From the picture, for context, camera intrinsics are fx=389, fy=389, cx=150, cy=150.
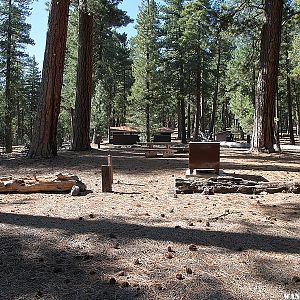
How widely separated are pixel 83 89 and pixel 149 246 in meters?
14.5

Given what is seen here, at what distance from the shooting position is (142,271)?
3.94 meters

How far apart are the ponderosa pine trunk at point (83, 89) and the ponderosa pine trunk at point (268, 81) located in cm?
770

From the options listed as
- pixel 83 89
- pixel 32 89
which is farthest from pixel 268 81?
pixel 32 89

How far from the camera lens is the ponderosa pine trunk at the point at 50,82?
13.5 meters

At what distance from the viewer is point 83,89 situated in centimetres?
1825

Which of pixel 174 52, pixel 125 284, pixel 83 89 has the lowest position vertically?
pixel 125 284

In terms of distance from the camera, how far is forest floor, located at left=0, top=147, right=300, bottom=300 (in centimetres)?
356

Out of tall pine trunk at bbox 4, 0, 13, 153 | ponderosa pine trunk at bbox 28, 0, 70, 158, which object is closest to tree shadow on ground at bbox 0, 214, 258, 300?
ponderosa pine trunk at bbox 28, 0, 70, 158

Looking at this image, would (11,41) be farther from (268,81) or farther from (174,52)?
(268,81)

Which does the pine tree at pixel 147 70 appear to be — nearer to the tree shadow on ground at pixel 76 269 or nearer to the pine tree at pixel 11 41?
the pine tree at pixel 11 41

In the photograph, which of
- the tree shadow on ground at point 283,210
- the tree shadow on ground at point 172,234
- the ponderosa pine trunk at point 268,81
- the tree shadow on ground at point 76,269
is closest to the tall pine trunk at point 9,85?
the ponderosa pine trunk at point 268,81

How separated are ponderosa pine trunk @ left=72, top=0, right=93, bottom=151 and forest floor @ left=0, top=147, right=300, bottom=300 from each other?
9818 mm

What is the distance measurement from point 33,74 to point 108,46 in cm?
4239

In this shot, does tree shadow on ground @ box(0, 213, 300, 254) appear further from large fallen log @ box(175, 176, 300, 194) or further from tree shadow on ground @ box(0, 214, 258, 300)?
large fallen log @ box(175, 176, 300, 194)
